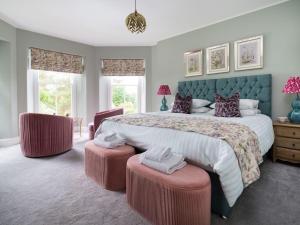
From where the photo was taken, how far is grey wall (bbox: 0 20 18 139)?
3.91 m

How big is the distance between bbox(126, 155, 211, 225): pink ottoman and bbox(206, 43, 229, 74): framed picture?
2.78 meters

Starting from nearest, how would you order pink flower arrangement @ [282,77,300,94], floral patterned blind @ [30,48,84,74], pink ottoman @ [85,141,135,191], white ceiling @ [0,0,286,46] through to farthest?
pink ottoman @ [85,141,135,191], pink flower arrangement @ [282,77,300,94], white ceiling @ [0,0,286,46], floral patterned blind @ [30,48,84,74]

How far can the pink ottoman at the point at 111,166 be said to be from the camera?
2035 mm

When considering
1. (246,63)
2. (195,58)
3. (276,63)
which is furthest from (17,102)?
(276,63)

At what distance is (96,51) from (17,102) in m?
2.44

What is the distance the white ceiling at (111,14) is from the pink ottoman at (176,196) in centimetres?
264

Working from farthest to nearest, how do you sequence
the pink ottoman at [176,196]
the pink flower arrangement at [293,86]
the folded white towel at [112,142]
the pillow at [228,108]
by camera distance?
the pillow at [228,108], the pink flower arrangement at [293,86], the folded white towel at [112,142], the pink ottoman at [176,196]

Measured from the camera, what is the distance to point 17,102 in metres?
4.12

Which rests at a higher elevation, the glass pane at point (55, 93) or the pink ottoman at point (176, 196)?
the glass pane at point (55, 93)

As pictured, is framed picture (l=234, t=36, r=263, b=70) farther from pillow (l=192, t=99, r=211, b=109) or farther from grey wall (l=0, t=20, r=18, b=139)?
grey wall (l=0, t=20, r=18, b=139)

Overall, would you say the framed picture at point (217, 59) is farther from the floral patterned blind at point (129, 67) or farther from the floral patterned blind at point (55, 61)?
the floral patterned blind at point (55, 61)

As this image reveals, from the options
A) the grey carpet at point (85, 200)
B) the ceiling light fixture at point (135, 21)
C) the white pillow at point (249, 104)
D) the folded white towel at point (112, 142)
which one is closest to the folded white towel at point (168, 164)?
the grey carpet at point (85, 200)

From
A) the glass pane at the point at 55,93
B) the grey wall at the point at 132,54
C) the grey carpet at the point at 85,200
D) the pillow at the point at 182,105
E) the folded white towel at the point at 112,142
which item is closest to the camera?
the grey carpet at the point at 85,200

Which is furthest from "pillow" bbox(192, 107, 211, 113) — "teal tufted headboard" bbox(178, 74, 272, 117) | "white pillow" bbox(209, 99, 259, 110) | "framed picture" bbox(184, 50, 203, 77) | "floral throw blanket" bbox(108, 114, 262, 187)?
"floral throw blanket" bbox(108, 114, 262, 187)
